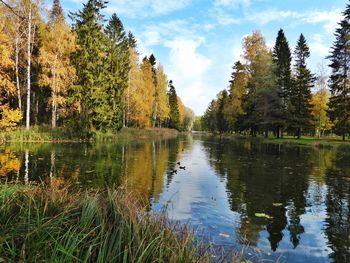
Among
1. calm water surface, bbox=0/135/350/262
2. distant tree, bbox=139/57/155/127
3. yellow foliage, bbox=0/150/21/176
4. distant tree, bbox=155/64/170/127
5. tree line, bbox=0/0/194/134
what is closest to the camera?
calm water surface, bbox=0/135/350/262

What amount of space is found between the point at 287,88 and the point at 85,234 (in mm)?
49362

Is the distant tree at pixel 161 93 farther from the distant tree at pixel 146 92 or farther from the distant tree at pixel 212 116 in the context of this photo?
the distant tree at pixel 212 116

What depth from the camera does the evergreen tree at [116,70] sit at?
134 ft

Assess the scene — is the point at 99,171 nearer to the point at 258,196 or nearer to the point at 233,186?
the point at 233,186

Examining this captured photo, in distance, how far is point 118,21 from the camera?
1837 inches

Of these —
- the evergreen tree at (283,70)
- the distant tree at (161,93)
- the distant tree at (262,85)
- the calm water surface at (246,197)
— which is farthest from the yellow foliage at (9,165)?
the distant tree at (161,93)

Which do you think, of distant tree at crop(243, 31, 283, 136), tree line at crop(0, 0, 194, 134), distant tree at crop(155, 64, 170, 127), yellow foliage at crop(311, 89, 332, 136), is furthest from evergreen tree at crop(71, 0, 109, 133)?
yellow foliage at crop(311, 89, 332, 136)

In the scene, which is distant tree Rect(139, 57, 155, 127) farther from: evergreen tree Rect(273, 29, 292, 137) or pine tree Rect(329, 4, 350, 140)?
pine tree Rect(329, 4, 350, 140)

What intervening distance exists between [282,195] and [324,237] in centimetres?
421

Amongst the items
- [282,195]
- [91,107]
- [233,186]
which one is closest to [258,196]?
[282,195]

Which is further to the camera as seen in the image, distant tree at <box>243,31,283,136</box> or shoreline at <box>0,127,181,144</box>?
distant tree at <box>243,31,283,136</box>

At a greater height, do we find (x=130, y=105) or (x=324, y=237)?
(x=130, y=105)

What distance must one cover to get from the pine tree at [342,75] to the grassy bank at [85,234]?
40810mm

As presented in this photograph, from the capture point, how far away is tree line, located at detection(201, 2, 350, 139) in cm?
4109
